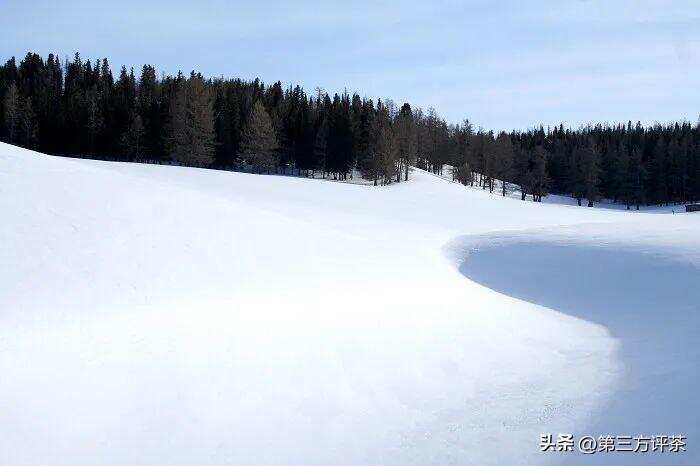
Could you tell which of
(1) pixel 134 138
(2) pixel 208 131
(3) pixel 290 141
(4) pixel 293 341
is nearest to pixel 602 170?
(3) pixel 290 141

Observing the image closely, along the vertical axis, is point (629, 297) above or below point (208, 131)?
below

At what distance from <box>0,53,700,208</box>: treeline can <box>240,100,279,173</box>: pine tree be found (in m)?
0.14

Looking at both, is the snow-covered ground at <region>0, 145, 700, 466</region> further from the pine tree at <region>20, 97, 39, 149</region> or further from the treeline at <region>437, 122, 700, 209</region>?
the treeline at <region>437, 122, 700, 209</region>

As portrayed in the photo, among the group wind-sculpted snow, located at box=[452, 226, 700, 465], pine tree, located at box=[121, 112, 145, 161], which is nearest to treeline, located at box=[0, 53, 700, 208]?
pine tree, located at box=[121, 112, 145, 161]

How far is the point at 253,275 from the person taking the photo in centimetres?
1246

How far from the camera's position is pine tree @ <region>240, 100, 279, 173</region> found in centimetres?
6028

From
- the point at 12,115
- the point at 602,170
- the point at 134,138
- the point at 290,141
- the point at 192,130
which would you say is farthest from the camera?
the point at 602,170

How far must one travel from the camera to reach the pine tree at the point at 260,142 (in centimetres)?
6028

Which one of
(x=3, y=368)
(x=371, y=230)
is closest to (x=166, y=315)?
(x=3, y=368)

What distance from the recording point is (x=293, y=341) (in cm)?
936

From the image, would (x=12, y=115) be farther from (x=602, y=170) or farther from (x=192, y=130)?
(x=602, y=170)

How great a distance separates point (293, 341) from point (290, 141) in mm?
65477

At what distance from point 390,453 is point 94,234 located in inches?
356

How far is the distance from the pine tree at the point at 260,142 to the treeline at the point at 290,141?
0.46ft
